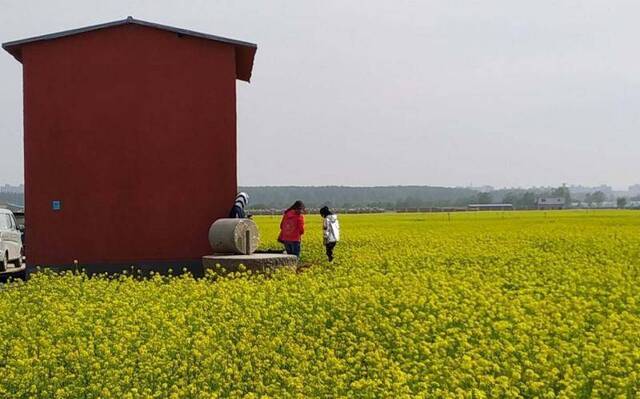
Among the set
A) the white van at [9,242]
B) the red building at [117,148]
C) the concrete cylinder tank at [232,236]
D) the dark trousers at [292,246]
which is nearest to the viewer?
the concrete cylinder tank at [232,236]

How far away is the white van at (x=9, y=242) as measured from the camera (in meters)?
22.0

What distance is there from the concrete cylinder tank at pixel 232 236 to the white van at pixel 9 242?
7.35 meters

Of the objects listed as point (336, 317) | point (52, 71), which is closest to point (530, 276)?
point (336, 317)

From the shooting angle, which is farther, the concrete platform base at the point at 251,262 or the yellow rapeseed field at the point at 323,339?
the concrete platform base at the point at 251,262

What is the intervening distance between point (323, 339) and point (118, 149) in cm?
1083

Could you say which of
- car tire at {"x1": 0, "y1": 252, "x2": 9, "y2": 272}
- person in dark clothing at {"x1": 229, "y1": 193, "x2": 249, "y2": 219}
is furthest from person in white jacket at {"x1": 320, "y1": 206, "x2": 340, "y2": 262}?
car tire at {"x1": 0, "y1": 252, "x2": 9, "y2": 272}

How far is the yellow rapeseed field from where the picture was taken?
7.49 meters

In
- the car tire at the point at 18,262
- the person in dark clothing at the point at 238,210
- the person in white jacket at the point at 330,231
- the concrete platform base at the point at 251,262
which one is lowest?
the car tire at the point at 18,262

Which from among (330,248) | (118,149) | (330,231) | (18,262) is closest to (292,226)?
(330,231)

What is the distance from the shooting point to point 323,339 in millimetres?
9484

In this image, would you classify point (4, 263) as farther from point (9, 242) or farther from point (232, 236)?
point (232, 236)

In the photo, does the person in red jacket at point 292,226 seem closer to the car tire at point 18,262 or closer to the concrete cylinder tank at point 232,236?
the concrete cylinder tank at point 232,236

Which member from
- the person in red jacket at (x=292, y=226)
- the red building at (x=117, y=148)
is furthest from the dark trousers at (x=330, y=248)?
the red building at (x=117, y=148)

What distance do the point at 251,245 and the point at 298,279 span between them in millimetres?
4076
